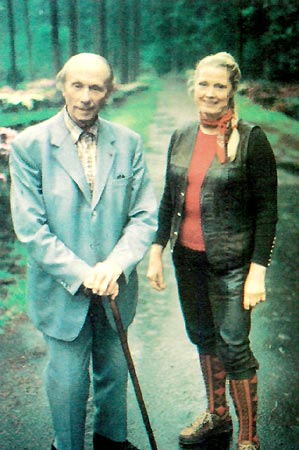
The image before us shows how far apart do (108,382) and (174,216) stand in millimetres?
758

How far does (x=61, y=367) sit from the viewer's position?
2.32m

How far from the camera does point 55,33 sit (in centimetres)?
258

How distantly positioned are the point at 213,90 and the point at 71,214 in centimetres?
70

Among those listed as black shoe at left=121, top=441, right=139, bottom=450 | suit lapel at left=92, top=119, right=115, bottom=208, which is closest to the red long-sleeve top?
suit lapel at left=92, top=119, right=115, bottom=208

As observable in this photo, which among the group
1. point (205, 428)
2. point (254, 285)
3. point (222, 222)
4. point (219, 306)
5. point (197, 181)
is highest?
point (197, 181)

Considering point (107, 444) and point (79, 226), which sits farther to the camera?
point (107, 444)

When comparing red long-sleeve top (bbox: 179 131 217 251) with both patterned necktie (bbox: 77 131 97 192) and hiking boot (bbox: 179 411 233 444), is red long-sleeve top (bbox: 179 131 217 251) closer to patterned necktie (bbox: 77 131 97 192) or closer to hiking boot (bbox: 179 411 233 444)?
patterned necktie (bbox: 77 131 97 192)

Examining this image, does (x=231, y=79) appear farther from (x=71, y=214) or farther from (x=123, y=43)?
(x=71, y=214)

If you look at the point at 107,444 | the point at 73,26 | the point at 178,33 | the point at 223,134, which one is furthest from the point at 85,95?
the point at 107,444

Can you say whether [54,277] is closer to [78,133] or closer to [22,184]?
[22,184]

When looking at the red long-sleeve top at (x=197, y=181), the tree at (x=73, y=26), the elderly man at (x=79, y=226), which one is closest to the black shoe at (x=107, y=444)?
the elderly man at (x=79, y=226)

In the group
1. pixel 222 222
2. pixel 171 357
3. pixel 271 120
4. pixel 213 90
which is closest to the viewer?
pixel 213 90

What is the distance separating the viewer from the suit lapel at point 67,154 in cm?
215

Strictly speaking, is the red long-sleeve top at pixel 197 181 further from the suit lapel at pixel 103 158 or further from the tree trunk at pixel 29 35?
the tree trunk at pixel 29 35
